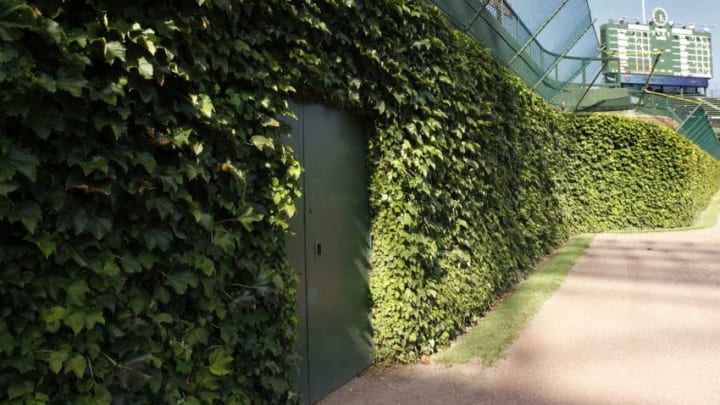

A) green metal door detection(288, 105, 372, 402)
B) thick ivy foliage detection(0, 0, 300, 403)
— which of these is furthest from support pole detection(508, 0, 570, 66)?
thick ivy foliage detection(0, 0, 300, 403)

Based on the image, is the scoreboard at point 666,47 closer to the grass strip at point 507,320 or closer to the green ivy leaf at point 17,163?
the grass strip at point 507,320

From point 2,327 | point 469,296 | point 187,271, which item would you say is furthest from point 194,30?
point 469,296

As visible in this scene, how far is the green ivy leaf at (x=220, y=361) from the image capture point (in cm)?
255

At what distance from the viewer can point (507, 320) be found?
588cm

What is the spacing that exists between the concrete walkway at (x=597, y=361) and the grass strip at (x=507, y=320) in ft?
0.38

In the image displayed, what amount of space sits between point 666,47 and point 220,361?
8588 cm

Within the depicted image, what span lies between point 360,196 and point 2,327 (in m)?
3.13

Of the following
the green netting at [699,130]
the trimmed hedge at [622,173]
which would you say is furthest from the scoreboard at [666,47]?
the trimmed hedge at [622,173]

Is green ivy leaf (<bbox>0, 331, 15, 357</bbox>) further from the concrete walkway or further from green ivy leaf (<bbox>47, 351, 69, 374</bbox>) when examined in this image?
the concrete walkway

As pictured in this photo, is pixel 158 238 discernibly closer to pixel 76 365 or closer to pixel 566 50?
pixel 76 365

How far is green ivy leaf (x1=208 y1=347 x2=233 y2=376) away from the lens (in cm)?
255

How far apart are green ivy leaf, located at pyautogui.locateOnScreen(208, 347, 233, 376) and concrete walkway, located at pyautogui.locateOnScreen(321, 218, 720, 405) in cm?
155

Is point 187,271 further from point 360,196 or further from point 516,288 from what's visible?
point 516,288

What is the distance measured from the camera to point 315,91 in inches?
144
